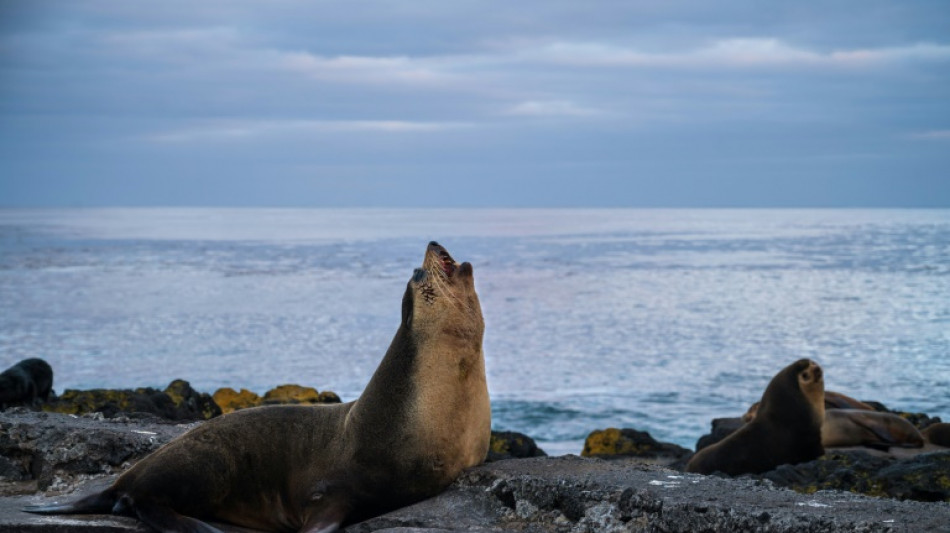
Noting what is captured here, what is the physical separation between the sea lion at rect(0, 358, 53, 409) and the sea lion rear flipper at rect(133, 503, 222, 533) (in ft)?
24.0

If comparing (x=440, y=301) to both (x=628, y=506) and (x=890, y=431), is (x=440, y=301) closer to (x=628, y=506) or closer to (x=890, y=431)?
(x=628, y=506)

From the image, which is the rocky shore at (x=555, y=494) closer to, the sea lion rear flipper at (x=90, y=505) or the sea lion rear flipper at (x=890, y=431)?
the sea lion rear flipper at (x=90, y=505)

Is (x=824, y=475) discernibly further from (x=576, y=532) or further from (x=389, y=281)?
→ (x=389, y=281)

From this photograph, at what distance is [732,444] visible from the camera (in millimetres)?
10555

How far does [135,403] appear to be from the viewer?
1118cm

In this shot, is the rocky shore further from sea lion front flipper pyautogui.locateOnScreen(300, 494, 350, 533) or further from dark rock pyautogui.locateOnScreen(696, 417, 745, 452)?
dark rock pyautogui.locateOnScreen(696, 417, 745, 452)

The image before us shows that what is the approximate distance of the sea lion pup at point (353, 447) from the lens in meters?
5.44

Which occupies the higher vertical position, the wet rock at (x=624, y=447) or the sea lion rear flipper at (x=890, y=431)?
the sea lion rear flipper at (x=890, y=431)

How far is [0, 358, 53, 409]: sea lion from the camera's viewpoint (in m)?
12.0

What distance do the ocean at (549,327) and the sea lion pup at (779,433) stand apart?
3666 millimetres

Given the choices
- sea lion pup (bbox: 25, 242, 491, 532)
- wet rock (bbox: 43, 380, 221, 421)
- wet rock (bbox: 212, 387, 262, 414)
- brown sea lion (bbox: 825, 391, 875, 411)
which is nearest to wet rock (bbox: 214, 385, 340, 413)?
wet rock (bbox: 212, 387, 262, 414)

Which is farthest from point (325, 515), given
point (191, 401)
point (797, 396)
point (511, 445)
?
point (191, 401)

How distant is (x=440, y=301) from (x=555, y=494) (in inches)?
45.5

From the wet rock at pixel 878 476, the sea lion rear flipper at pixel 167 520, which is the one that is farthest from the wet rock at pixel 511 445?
the sea lion rear flipper at pixel 167 520
